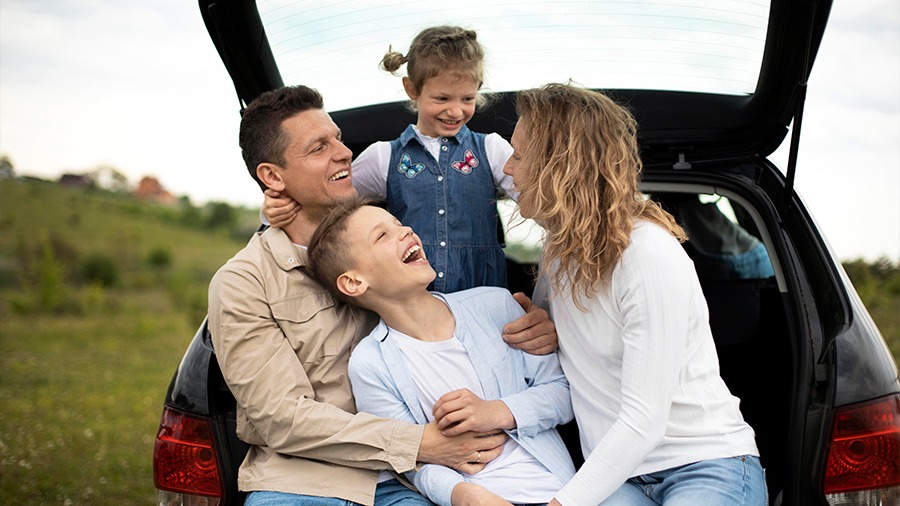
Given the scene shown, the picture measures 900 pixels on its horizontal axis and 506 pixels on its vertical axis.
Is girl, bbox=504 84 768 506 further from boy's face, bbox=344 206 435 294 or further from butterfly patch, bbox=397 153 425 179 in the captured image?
butterfly patch, bbox=397 153 425 179

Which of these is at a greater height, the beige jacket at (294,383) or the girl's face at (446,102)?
the girl's face at (446,102)

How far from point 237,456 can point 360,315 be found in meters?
0.47

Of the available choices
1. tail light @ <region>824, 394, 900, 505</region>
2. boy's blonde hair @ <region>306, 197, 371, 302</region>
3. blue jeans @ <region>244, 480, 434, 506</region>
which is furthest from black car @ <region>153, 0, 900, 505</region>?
boy's blonde hair @ <region>306, 197, 371, 302</region>

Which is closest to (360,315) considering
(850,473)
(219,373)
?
(219,373)

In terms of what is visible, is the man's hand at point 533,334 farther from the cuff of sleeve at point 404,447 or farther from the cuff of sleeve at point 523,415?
the cuff of sleeve at point 404,447

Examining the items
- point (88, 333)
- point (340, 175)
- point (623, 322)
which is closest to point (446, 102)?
point (340, 175)

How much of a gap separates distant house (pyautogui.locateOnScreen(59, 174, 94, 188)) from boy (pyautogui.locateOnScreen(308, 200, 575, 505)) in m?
10.7

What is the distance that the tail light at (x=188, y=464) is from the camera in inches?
75.5

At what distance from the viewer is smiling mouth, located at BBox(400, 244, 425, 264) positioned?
6.47 ft

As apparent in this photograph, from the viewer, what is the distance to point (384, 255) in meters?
1.94

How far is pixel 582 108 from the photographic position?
5.75 ft

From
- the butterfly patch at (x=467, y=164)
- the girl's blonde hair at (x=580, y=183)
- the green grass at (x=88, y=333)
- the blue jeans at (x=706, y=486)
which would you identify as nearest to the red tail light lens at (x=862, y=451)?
the blue jeans at (x=706, y=486)

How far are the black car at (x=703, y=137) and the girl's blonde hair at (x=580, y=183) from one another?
508 mm

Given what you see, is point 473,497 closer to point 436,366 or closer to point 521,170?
point 436,366
